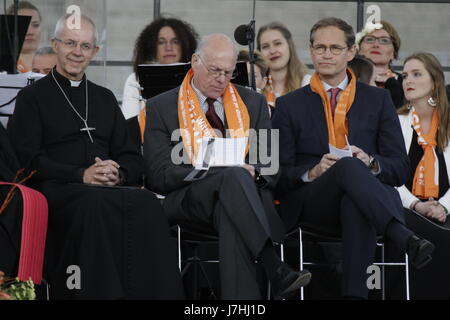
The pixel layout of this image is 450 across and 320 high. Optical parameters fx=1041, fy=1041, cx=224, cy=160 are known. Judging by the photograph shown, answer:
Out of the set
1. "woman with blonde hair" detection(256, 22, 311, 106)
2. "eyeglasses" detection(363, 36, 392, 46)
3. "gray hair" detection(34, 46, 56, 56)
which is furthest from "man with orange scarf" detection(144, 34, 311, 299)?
"eyeglasses" detection(363, 36, 392, 46)

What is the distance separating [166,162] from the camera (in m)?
5.75

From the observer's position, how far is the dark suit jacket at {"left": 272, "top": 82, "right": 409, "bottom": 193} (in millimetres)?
6031

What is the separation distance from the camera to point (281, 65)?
7.48 metres

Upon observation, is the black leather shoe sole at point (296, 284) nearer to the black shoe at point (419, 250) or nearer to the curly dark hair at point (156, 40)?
the black shoe at point (419, 250)

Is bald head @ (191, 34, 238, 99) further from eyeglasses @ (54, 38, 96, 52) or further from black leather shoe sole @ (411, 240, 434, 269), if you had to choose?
black leather shoe sole @ (411, 240, 434, 269)

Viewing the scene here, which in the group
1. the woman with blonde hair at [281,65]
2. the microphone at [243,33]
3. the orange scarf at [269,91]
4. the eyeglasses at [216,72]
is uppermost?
the microphone at [243,33]

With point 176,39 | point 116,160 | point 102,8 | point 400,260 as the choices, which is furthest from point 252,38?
point 102,8

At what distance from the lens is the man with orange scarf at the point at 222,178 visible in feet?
17.0

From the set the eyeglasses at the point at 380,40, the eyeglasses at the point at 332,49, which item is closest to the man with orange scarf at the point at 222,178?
the eyeglasses at the point at 332,49

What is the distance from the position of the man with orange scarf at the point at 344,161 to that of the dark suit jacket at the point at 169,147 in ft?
0.65

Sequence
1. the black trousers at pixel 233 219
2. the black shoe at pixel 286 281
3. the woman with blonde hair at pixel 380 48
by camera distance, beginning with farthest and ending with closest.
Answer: the woman with blonde hair at pixel 380 48 < the black trousers at pixel 233 219 < the black shoe at pixel 286 281

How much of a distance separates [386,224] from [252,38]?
5.99ft

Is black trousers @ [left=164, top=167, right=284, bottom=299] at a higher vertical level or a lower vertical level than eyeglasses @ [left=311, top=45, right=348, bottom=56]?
lower

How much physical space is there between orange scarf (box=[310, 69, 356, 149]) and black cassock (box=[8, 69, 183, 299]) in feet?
3.90
